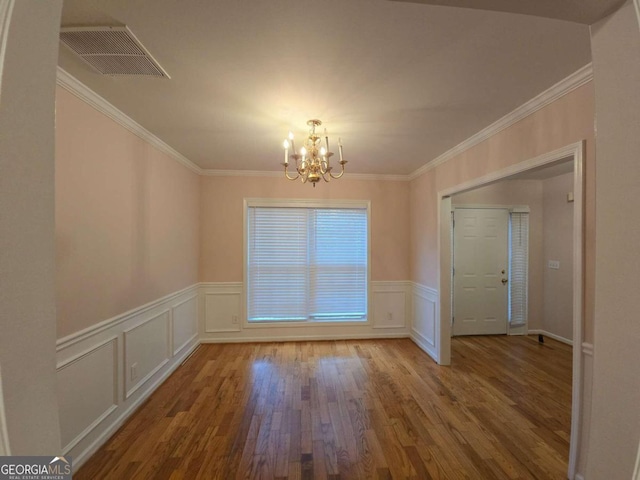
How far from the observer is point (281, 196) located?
12.8 feet

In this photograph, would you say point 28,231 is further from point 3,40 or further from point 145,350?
point 145,350

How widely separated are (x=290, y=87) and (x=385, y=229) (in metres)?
2.78

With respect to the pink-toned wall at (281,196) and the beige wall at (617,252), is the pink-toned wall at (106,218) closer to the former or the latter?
the pink-toned wall at (281,196)

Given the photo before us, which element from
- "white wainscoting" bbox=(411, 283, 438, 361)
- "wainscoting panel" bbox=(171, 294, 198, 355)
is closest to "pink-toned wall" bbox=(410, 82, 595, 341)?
"white wainscoting" bbox=(411, 283, 438, 361)

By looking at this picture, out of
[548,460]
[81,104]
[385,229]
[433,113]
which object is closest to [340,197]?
[385,229]

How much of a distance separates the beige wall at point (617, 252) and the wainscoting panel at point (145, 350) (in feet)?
9.22

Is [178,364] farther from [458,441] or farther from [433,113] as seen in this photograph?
[433,113]

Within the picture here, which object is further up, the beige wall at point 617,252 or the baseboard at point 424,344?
the beige wall at point 617,252

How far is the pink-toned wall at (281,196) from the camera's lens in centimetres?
381

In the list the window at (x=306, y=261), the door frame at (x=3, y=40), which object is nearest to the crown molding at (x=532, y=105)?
the window at (x=306, y=261)

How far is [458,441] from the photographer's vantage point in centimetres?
192

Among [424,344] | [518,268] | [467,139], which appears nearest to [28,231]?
[467,139]

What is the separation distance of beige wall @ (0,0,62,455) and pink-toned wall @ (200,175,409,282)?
3391mm

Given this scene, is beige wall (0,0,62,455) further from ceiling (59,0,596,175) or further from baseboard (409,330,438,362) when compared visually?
baseboard (409,330,438,362)
